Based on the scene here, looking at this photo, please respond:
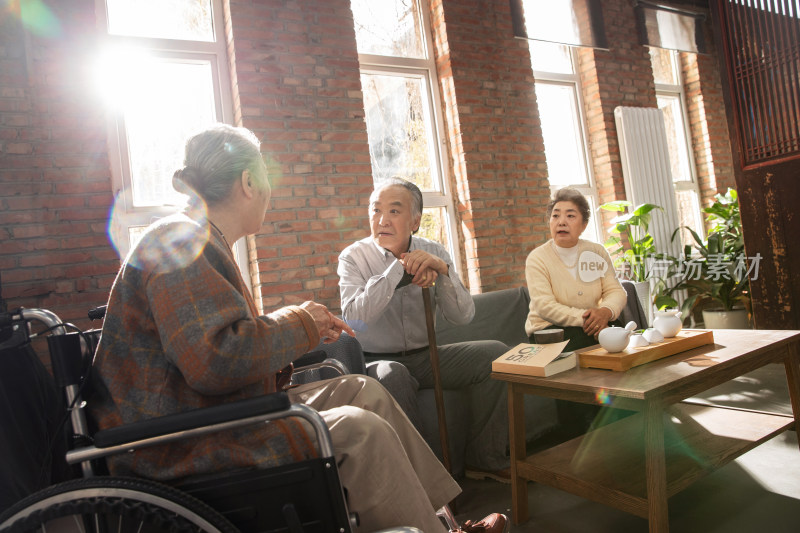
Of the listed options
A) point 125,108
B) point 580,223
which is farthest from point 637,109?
point 125,108

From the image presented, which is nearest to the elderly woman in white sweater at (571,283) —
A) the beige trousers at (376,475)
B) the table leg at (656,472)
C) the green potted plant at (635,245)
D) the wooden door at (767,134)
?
the table leg at (656,472)

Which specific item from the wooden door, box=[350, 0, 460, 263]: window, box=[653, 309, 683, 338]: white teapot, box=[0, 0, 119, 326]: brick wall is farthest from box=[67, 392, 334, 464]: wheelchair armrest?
the wooden door

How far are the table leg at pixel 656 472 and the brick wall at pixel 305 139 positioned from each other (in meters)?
2.19

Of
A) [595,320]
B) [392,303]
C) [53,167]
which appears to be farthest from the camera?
[53,167]

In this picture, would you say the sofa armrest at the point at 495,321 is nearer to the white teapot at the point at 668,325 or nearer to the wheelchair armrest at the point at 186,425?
the white teapot at the point at 668,325

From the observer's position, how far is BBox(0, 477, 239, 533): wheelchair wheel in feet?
2.98

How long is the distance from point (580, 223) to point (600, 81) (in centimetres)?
261

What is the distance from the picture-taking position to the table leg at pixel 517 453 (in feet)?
6.31

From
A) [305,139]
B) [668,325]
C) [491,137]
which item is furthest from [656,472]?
[491,137]

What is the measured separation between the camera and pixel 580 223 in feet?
9.30

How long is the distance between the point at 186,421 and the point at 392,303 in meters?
1.59

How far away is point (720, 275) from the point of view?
189 inches

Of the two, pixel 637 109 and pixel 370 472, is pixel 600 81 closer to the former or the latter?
pixel 637 109

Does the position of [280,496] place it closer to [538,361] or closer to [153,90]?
[538,361]
